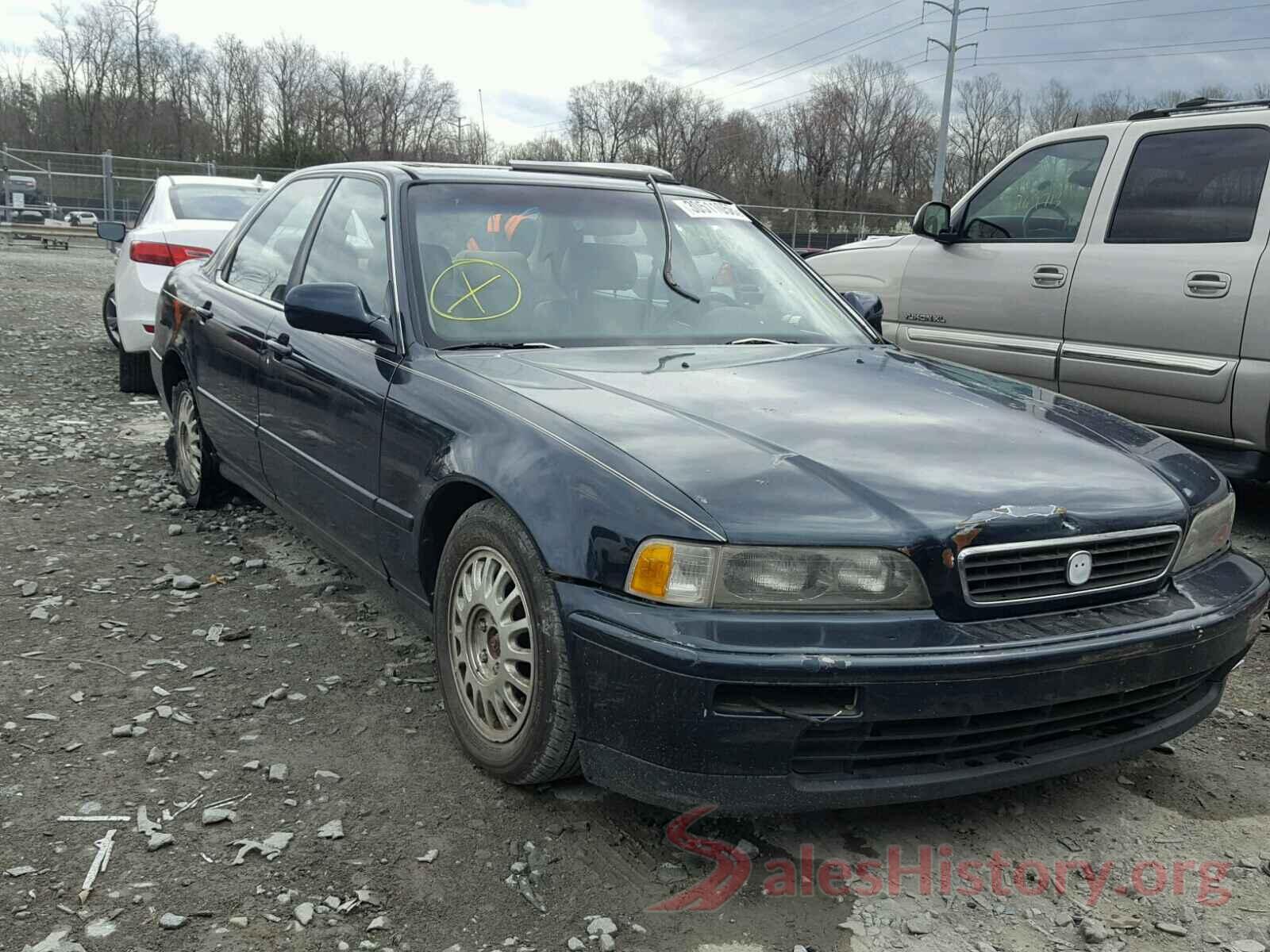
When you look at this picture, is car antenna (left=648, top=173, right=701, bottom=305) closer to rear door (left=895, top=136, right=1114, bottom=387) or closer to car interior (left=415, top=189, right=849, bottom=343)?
car interior (left=415, top=189, right=849, bottom=343)

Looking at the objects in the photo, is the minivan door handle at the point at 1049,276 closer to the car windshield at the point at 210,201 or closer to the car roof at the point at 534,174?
the car roof at the point at 534,174

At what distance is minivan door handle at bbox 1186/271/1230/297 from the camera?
5254mm

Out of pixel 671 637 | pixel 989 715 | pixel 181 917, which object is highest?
pixel 671 637

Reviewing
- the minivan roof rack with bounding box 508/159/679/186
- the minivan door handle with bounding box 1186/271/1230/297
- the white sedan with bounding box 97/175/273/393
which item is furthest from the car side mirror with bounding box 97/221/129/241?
the minivan door handle with bounding box 1186/271/1230/297

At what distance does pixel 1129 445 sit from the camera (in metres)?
3.14

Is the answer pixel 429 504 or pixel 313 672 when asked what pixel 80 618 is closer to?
pixel 313 672

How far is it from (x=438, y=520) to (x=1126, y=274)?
158 inches

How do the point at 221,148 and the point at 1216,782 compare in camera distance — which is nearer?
the point at 1216,782

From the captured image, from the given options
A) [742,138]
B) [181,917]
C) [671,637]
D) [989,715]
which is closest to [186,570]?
[181,917]

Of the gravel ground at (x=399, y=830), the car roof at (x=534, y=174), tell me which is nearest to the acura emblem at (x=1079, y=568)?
the gravel ground at (x=399, y=830)

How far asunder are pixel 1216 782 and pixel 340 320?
277 centimetres

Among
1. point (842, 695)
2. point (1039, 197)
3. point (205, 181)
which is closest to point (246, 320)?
point (842, 695)

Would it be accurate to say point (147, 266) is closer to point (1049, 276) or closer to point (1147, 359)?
point (1049, 276)

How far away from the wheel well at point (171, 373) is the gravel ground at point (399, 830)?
1.68 m
